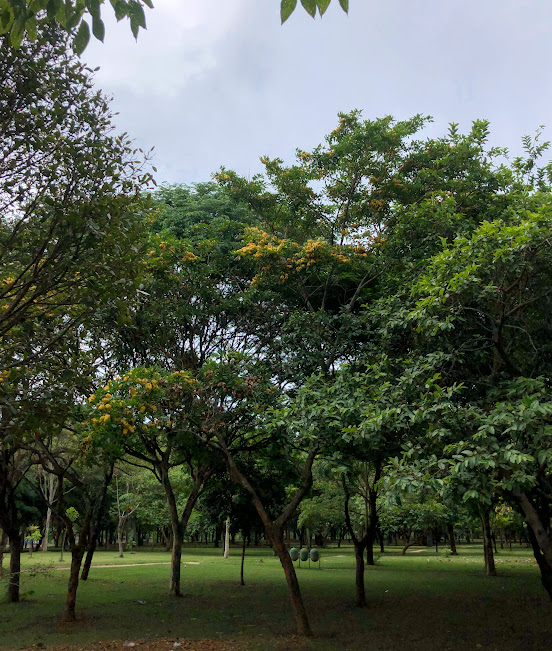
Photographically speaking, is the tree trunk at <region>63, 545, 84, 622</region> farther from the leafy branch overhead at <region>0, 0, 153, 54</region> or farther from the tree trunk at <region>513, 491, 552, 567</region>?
the leafy branch overhead at <region>0, 0, 153, 54</region>

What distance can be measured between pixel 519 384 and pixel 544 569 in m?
6.31

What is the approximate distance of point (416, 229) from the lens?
10.7m

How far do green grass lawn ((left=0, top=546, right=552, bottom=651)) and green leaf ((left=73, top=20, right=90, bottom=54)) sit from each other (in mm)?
9422

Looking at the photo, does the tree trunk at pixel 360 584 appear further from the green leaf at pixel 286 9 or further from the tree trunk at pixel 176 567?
the green leaf at pixel 286 9

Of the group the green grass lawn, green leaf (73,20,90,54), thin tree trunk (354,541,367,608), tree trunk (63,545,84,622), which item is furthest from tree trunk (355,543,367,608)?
green leaf (73,20,90,54)

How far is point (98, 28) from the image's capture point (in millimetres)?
2682

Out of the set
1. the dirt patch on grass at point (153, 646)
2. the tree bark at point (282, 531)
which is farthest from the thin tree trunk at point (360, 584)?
the dirt patch on grass at point (153, 646)

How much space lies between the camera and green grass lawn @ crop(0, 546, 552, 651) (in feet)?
32.2

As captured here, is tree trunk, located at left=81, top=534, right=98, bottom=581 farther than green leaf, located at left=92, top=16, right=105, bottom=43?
Yes

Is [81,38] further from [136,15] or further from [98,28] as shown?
[136,15]

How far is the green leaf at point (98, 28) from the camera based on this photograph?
8.76ft

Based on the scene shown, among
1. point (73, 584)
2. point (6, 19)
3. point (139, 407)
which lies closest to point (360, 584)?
point (73, 584)

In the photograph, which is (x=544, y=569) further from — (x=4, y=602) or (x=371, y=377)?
(x=4, y=602)

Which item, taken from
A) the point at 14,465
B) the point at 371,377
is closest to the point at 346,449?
the point at 371,377
